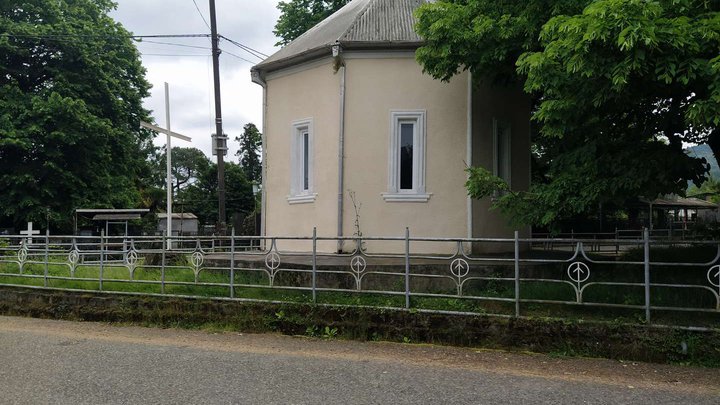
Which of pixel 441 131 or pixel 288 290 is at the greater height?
pixel 441 131

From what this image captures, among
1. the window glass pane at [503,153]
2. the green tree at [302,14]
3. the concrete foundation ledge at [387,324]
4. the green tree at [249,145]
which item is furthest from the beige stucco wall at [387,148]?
the green tree at [249,145]

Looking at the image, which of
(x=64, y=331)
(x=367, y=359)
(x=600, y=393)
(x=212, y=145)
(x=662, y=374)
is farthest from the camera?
(x=212, y=145)

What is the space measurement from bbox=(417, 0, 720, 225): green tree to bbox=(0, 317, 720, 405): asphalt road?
7.69 ft

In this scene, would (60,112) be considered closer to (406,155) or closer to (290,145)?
(290,145)

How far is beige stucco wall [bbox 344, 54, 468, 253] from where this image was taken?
10414 mm

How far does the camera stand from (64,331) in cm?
837

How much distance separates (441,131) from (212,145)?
9089 mm

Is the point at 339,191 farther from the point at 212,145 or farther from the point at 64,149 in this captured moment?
the point at 64,149

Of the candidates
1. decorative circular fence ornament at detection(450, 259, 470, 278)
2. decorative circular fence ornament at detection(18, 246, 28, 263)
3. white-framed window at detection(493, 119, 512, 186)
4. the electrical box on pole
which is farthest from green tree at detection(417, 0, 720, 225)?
the electrical box on pole

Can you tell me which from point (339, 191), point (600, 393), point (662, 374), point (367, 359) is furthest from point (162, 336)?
point (662, 374)

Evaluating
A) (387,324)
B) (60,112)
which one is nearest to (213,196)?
(60,112)

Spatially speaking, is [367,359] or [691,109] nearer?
[691,109]

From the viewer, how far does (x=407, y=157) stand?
1074 cm

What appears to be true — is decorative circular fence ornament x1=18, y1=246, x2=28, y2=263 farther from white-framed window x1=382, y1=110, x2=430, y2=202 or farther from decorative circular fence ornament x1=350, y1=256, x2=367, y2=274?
white-framed window x1=382, y1=110, x2=430, y2=202
